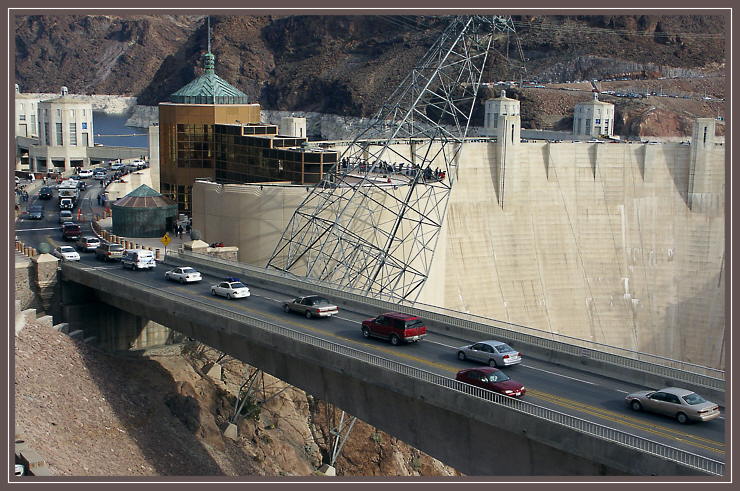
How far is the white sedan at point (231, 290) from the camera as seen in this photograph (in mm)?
47938

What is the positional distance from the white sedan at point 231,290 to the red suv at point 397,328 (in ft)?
31.7

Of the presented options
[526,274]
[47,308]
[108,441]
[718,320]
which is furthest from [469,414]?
[718,320]

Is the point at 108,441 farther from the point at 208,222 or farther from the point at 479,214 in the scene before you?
the point at 479,214

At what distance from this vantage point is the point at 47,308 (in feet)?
185

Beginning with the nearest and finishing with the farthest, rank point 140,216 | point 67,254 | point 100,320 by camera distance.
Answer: point 100,320, point 67,254, point 140,216

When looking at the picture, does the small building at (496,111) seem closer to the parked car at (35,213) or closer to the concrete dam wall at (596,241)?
the concrete dam wall at (596,241)

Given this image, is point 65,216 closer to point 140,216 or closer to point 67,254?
point 140,216

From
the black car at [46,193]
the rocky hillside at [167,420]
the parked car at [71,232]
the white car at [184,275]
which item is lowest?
the rocky hillside at [167,420]

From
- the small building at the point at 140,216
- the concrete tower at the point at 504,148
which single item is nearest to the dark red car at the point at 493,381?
the small building at the point at 140,216

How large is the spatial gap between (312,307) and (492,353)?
10409 millimetres

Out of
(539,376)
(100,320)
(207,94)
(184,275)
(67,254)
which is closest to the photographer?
(539,376)

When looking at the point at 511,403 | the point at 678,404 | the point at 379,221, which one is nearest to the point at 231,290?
the point at 511,403

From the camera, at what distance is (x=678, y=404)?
3070 centimetres

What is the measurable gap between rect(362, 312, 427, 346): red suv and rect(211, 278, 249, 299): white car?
967cm
